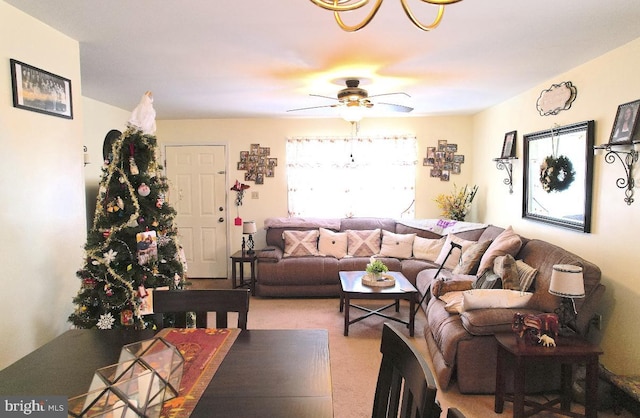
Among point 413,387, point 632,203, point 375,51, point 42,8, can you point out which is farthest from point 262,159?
point 413,387

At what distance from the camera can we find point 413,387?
1005mm

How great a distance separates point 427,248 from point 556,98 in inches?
88.2

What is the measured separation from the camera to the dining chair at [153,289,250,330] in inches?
70.6

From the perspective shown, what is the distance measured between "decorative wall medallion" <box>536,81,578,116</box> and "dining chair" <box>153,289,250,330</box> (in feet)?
10.2

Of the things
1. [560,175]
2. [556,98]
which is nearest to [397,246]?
[560,175]

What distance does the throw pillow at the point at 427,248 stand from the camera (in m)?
4.86

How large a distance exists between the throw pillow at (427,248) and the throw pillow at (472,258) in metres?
0.81

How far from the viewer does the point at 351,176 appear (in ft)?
18.5

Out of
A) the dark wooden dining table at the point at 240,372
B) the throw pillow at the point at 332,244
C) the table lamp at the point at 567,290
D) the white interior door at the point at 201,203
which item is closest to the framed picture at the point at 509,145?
the table lamp at the point at 567,290

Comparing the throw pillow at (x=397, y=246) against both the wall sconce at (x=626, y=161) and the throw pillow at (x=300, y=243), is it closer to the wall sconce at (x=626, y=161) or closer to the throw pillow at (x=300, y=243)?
the throw pillow at (x=300, y=243)

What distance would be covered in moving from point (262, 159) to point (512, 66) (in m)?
3.54

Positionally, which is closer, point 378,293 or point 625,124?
point 625,124

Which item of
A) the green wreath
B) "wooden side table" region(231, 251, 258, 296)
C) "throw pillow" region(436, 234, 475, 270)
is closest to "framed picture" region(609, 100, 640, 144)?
the green wreath

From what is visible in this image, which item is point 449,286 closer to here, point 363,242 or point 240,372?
point 363,242
